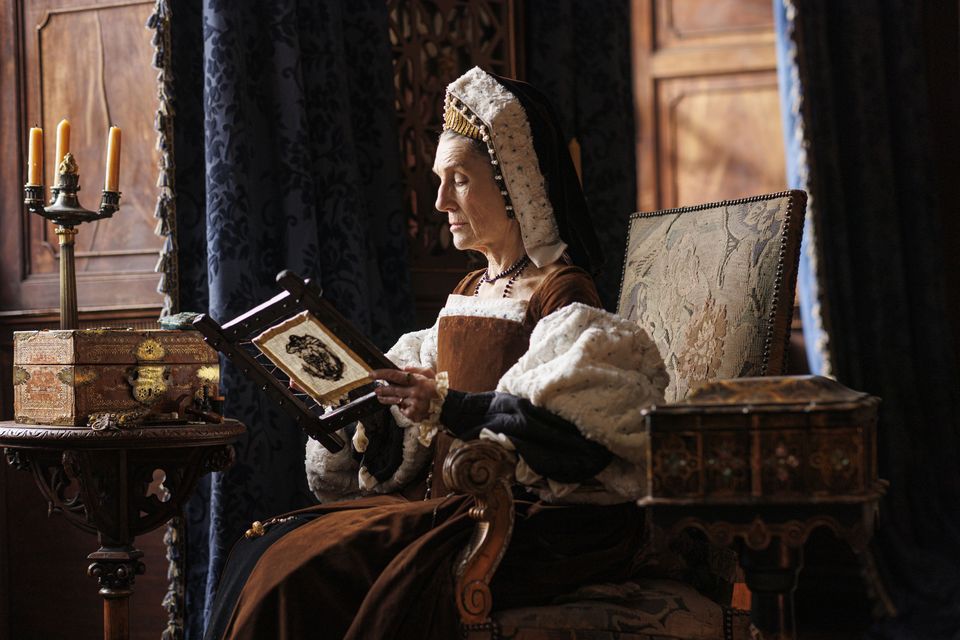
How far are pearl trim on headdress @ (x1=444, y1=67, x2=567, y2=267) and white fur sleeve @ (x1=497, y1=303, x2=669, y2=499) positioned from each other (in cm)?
22

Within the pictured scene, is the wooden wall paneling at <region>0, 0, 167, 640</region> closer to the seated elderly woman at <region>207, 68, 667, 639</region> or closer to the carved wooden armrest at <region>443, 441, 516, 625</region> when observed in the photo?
the seated elderly woman at <region>207, 68, 667, 639</region>

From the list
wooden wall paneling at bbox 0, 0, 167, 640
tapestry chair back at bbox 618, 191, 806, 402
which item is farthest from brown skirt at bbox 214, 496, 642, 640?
wooden wall paneling at bbox 0, 0, 167, 640

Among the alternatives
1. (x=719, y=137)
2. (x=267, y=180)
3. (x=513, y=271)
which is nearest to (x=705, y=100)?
(x=719, y=137)

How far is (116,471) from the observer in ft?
7.44

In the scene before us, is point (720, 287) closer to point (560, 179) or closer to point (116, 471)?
point (560, 179)

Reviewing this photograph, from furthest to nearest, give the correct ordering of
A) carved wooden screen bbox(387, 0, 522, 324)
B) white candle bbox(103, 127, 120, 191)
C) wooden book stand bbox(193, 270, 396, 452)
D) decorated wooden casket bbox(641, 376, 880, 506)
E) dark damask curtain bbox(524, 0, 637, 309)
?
dark damask curtain bbox(524, 0, 637, 309)
carved wooden screen bbox(387, 0, 522, 324)
white candle bbox(103, 127, 120, 191)
wooden book stand bbox(193, 270, 396, 452)
decorated wooden casket bbox(641, 376, 880, 506)

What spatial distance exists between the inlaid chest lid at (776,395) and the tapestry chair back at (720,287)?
0.44 metres

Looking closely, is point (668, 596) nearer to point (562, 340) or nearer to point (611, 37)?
point (562, 340)

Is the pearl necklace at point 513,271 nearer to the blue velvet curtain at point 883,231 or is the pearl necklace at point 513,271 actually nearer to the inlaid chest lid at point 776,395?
the inlaid chest lid at point 776,395

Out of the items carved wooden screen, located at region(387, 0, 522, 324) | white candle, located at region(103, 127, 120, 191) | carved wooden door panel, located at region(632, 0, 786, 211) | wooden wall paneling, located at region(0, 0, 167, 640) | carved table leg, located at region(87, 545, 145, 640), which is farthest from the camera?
carved wooden door panel, located at region(632, 0, 786, 211)

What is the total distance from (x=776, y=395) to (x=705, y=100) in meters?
2.47

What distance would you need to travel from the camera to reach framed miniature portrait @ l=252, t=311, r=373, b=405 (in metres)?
1.90

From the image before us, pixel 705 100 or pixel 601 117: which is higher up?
pixel 705 100

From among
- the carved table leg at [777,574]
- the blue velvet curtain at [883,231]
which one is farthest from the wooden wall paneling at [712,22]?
the carved table leg at [777,574]
